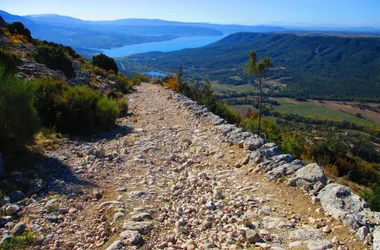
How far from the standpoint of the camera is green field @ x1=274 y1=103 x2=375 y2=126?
70.8m

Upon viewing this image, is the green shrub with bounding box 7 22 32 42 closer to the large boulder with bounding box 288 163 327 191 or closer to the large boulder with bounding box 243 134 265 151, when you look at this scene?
the large boulder with bounding box 243 134 265 151

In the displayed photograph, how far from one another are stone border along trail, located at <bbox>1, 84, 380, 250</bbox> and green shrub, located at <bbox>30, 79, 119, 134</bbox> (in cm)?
101

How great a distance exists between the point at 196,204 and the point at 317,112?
82911 mm

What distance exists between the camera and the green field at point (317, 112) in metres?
70.8

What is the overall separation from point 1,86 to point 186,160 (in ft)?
13.4

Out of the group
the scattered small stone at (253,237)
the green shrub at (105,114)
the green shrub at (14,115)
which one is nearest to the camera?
the scattered small stone at (253,237)

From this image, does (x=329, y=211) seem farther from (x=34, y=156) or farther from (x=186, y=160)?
(x=34, y=156)

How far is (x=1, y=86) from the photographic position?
4832 mm

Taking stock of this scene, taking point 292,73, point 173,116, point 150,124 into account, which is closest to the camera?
point 150,124

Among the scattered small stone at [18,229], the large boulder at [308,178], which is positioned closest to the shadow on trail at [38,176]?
the scattered small stone at [18,229]

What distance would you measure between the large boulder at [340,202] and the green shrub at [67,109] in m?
6.58

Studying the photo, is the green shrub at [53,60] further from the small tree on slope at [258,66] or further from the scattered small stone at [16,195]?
the scattered small stone at [16,195]

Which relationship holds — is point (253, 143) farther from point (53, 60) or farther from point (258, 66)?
point (53, 60)

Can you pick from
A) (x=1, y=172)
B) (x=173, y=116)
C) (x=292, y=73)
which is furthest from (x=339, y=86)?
(x=1, y=172)
